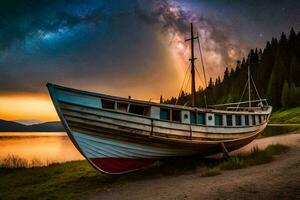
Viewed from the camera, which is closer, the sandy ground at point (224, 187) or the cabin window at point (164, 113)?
the sandy ground at point (224, 187)

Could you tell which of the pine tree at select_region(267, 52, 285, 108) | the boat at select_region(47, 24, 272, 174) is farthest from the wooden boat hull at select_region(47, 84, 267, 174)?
the pine tree at select_region(267, 52, 285, 108)

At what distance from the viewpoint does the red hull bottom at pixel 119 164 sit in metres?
13.0

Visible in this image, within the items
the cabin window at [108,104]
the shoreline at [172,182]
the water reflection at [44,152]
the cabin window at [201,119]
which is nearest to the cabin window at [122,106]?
the cabin window at [108,104]

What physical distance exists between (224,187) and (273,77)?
94009mm

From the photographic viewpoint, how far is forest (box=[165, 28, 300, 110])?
82.9 metres

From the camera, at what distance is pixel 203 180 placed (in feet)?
37.7

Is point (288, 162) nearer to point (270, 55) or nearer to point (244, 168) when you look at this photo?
point (244, 168)

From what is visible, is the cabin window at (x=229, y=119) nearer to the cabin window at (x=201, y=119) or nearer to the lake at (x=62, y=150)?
the cabin window at (x=201, y=119)

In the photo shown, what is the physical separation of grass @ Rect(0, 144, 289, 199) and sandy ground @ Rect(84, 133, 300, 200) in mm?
977

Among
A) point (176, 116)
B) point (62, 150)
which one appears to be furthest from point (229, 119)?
point (62, 150)

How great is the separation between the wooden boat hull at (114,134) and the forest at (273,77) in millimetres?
55423

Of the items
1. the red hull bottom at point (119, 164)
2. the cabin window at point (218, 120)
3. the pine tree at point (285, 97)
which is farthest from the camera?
the pine tree at point (285, 97)

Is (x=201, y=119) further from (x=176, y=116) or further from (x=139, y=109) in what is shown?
(x=139, y=109)

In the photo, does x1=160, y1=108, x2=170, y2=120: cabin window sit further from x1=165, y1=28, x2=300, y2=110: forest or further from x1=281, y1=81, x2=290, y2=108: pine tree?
x1=281, y1=81, x2=290, y2=108: pine tree
